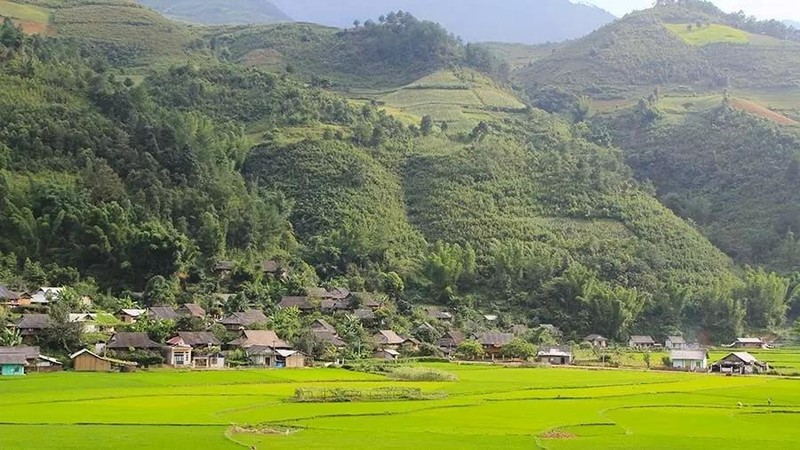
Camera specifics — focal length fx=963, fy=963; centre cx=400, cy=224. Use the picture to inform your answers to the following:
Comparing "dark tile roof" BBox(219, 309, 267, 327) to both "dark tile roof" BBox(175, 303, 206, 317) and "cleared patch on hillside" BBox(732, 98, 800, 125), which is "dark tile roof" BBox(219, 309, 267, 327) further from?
"cleared patch on hillside" BBox(732, 98, 800, 125)

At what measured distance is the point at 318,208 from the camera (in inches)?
4031

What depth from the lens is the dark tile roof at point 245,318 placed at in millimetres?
73375

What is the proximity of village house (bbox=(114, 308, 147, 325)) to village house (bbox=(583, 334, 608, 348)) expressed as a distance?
40488mm

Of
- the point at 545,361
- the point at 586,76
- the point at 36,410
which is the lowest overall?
the point at 545,361

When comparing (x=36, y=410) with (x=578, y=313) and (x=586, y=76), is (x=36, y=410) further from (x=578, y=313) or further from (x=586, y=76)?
(x=586, y=76)

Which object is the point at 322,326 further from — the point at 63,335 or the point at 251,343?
the point at 63,335

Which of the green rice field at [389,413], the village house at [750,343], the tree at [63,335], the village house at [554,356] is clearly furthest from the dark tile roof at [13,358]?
the village house at [750,343]

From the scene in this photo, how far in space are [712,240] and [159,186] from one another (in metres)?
70.1

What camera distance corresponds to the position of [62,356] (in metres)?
59.2

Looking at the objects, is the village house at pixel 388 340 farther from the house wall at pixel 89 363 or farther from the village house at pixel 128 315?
the house wall at pixel 89 363

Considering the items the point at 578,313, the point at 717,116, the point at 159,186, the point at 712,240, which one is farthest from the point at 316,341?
the point at 717,116

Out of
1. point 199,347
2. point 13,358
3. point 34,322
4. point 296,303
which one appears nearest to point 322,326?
point 296,303

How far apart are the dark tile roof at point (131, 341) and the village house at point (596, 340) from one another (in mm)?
42120

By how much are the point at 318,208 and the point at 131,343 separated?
42230 mm
